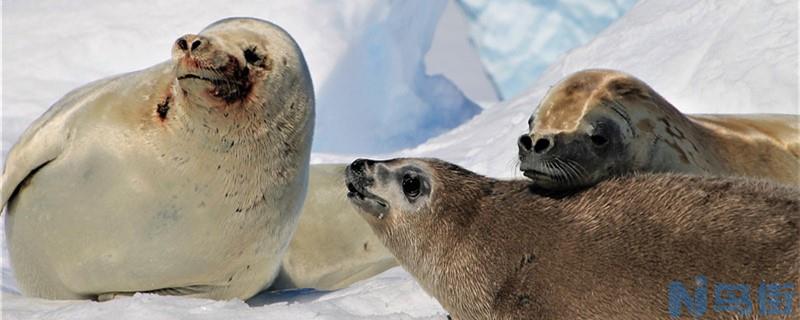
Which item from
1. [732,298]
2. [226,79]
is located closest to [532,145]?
[732,298]

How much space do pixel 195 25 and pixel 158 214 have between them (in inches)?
242

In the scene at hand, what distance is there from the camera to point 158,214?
4.34m

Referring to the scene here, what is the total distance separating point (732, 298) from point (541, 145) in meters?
0.92

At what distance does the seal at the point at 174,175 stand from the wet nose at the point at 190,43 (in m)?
0.04

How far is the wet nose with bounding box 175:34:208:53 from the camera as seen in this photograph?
4.11 m

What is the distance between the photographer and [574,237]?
9.70ft

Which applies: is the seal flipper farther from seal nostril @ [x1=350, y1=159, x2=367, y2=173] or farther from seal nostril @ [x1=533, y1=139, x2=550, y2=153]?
seal nostril @ [x1=533, y1=139, x2=550, y2=153]

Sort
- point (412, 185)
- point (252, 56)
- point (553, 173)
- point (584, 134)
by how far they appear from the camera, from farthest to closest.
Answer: point (252, 56)
point (584, 134)
point (553, 173)
point (412, 185)

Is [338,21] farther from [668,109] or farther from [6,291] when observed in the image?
[668,109]

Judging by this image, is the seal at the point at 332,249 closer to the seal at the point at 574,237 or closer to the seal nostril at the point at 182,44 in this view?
the seal nostril at the point at 182,44

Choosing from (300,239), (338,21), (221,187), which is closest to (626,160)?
(221,187)

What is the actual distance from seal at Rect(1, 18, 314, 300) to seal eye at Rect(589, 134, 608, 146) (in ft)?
4.04

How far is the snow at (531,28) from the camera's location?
1440 cm

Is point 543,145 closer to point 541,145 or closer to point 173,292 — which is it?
point 541,145
